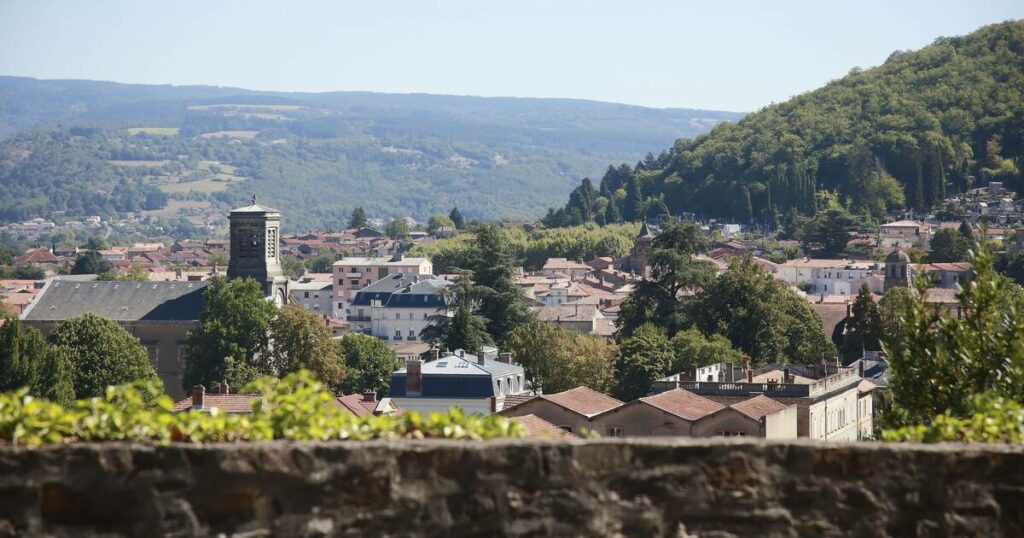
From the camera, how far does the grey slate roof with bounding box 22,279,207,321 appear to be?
8369 centimetres

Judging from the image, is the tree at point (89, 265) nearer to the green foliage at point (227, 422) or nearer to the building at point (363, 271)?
the building at point (363, 271)

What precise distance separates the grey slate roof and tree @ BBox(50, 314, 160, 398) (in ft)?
50.8

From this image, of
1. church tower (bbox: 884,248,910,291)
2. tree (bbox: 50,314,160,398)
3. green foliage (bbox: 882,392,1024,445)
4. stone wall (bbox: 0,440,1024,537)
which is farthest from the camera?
church tower (bbox: 884,248,910,291)

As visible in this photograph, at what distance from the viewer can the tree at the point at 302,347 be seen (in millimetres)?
70438

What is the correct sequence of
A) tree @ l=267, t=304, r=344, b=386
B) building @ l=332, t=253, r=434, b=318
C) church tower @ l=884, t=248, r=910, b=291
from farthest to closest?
building @ l=332, t=253, r=434, b=318 < church tower @ l=884, t=248, r=910, b=291 < tree @ l=267, t=304, r=344, b=386

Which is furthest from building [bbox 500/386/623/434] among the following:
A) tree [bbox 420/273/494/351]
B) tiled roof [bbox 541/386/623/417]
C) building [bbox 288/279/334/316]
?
building [bbox 288/279/334/316]

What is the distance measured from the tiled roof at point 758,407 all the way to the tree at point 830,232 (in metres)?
104

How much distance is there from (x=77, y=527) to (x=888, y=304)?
80.0 m

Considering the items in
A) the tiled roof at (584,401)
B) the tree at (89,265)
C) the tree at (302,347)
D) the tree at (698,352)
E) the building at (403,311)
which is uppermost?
the tiled roof at (584,401)

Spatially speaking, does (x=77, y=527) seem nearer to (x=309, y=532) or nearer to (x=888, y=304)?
(x=309, y=532)

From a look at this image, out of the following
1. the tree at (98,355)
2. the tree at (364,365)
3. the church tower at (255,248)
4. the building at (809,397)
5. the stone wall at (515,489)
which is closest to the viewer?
the stone wall at (515,489)

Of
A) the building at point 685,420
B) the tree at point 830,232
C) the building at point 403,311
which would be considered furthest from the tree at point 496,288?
the tree at point 830,232

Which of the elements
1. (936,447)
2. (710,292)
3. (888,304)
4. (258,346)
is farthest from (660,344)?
(936,447)

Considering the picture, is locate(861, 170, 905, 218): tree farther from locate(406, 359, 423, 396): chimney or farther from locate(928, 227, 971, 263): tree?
locate(406, 359, 423, 396): chimney
